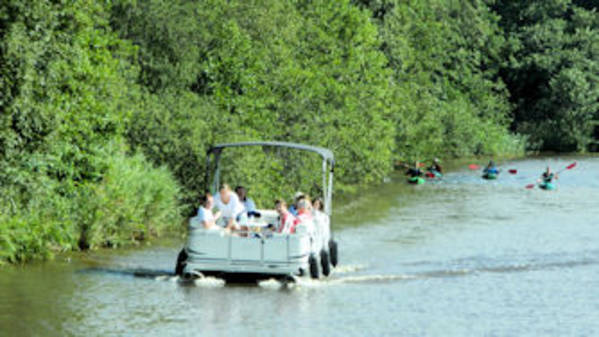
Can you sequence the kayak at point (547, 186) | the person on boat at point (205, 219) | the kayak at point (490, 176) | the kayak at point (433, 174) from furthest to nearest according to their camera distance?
the kayak at point (433, 174), the kayak at point (490, 176), the kayak at point (547, 186), the person on boat at point (205, 219)

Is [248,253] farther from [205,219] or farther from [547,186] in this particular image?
[547,186]

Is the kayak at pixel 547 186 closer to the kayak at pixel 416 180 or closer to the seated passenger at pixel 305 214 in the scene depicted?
the kayak at pixel 416 180

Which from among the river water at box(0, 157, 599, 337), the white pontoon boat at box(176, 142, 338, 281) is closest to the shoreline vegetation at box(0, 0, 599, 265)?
the river water at box(0, 157, 599, 337)

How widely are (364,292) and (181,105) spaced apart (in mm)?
12940

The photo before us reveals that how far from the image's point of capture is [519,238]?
32.2 meters

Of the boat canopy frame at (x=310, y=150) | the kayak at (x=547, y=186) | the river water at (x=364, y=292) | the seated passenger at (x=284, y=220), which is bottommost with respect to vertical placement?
the river water at (x=364, y=292)

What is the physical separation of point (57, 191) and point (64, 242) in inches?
67.2

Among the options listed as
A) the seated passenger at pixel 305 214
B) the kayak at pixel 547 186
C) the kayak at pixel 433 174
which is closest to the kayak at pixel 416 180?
the kayak at pixel 433 174

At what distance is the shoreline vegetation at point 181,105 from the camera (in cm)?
2234

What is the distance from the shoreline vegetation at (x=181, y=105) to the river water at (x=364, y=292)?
1.63 m

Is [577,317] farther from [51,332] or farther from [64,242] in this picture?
[64,242]

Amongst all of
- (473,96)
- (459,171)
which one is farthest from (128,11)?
(473,96)

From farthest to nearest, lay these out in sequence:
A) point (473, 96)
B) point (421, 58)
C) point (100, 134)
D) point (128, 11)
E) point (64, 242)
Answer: point (473, 96) → point (421, 58) → point (128, 11) → point (100, 134) → point (64, 242)

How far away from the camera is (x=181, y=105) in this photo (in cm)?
3288
